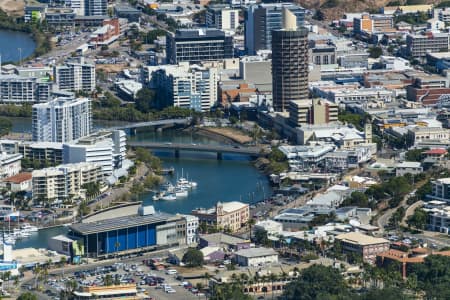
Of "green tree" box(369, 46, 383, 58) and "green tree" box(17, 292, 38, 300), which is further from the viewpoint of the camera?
"green tree" box(369, 46, 383, 58)

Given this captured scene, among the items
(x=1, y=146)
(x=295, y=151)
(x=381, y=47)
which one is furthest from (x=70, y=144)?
(x=381, y=47)

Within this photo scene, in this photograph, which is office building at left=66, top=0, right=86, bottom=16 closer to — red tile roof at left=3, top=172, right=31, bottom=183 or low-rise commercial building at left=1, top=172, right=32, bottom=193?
red tile roof at left=3, top=172, right=31, bottom=183

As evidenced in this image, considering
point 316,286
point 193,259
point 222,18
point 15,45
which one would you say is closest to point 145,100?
point 222,18

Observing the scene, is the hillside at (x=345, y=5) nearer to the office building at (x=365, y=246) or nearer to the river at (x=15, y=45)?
the river at (x=15, y=45)

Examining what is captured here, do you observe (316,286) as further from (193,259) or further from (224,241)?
(224,241)

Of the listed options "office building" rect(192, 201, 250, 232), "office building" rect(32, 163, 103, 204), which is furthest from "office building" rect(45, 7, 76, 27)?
"office building" rect(192, 201, 250, 232)

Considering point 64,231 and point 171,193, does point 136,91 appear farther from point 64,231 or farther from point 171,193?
point 64,231
